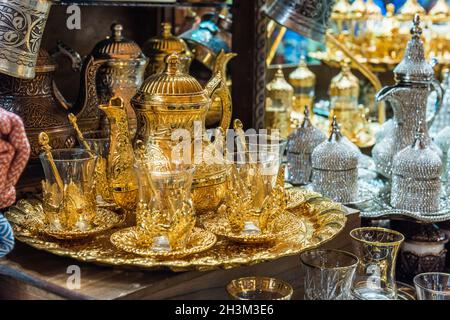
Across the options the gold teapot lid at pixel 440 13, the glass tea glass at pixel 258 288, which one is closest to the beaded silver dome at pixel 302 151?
the glass tea glass at pixel 258 288

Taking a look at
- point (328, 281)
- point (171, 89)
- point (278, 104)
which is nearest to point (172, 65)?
point (171, 89)

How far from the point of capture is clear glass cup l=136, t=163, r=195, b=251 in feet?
3.29

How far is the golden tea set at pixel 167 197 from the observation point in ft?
3.32

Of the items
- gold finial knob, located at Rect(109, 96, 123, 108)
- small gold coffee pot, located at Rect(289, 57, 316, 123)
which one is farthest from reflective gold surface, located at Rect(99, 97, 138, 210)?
small gold coffee pot, located at Rect(289, 57, 316, 123)

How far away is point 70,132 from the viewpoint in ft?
4.33

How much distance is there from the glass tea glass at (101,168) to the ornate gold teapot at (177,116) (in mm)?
73

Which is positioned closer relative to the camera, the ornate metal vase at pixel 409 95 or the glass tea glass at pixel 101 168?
the glass tea glass at pixel 101 168

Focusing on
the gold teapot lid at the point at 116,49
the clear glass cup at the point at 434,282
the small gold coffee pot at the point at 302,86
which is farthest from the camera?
the small gold coffee pot at the point at 302,86

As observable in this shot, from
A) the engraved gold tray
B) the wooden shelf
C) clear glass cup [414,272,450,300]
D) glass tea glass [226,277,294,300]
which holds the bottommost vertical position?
clear glass cup [414,272,450,300]

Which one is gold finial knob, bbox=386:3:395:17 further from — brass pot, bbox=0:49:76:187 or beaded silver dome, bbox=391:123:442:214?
brass pot, bbox=0:49:76:187

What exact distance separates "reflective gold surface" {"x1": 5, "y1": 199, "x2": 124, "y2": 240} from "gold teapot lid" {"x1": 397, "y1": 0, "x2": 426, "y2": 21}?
1.96m

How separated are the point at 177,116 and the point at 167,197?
0.52 feet

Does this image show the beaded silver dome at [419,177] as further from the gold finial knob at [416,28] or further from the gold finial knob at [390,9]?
the gold finial knob at [390,9]

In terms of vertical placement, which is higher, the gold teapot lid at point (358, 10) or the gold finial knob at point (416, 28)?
the gold teapot lid at point (358, 10)
